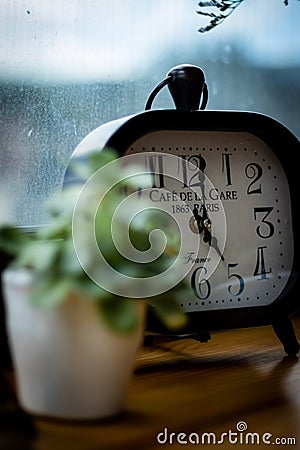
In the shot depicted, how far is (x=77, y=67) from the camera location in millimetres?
893

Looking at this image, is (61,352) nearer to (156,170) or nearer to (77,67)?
(156,170)

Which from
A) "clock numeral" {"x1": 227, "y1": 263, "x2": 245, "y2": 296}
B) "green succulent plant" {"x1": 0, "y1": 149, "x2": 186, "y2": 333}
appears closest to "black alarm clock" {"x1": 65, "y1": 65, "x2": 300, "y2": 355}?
"clock numeral" {"x1": 227, "y1": 263, "x2": 245, "y2": 296}

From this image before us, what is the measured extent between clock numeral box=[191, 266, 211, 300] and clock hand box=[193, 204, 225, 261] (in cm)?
3

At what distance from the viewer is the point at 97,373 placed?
567mm

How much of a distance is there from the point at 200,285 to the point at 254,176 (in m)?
0.15

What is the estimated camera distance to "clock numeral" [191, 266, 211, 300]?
2.67 ft

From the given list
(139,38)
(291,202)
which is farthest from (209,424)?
(139,38)

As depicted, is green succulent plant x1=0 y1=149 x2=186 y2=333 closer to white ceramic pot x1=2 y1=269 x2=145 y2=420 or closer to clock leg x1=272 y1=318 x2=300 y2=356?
white ceramic pot x1=2 y1=269 x2=145 y2=420

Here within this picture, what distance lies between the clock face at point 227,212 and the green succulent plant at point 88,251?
11cm

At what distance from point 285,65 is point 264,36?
6 cm

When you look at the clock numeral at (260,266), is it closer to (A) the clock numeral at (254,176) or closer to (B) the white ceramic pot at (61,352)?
(A) the clock numeral at (254,176)

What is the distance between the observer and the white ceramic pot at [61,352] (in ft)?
1.81

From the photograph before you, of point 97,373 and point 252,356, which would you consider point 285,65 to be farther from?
point 97,373

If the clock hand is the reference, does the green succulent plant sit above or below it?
above
